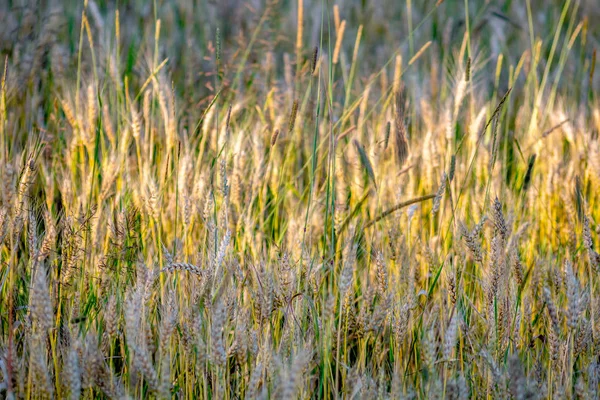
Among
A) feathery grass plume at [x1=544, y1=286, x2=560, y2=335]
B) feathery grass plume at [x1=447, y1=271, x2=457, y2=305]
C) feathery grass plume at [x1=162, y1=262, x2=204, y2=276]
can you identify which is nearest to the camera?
feathery grass plume at [x1=544, y1=286, x2=560, y2=335]

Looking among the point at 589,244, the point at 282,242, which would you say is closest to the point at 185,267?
the point at 282,242

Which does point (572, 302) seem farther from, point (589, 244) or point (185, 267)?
point (185, 267)

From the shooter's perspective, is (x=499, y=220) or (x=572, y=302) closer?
(x=572, y=302)

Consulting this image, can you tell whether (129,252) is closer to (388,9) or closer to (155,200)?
(155,200)

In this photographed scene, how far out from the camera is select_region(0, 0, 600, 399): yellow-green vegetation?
1.21 metres

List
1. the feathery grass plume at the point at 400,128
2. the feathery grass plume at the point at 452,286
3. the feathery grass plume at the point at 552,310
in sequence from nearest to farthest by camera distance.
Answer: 1. the feathery grass plume at the point at 552,310
2. the feathery grass plume at the point at 452,286
3. the feathery grass plume at the point at 400,128

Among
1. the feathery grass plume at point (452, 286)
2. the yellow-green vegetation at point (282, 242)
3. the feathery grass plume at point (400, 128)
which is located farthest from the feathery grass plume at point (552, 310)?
the feathery grass plume at point (400, 128)

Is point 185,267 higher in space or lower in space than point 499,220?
lower

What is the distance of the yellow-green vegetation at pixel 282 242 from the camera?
121cm

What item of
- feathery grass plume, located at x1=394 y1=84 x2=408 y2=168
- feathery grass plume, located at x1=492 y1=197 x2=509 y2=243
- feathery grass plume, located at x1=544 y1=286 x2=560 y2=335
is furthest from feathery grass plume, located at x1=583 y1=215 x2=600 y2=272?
feathery grass plume, located at x1=394 y1=84 x2=408 y2=168

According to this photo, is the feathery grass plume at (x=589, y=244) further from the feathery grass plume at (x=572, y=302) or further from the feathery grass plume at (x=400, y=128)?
the feathery grass plume at (x=400, y=128)

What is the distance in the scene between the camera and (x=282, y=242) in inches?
66.9

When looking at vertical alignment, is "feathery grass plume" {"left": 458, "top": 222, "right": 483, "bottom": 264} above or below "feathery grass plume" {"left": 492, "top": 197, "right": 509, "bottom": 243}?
below

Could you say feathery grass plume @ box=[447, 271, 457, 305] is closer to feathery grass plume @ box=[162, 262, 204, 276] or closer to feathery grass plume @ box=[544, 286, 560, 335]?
feathery grass plume @ box=[544, 286, 560, 335]
